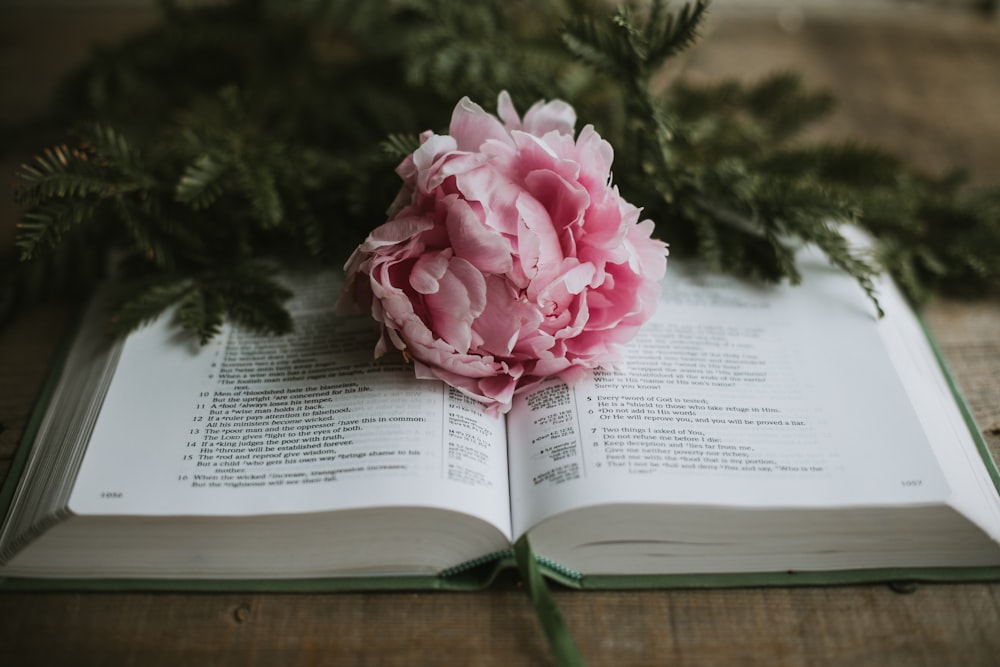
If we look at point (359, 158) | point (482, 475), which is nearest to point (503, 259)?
point (482, 475)

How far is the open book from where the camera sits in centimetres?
51

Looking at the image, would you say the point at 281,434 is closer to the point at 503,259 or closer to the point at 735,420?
the point at 503,259

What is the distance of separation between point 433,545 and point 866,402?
0.32 meters

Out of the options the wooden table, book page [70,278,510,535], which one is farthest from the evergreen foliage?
the wooden table

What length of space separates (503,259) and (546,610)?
219 mm

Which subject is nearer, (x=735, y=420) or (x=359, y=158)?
(x=735, y=420)

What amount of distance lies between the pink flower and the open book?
4cm

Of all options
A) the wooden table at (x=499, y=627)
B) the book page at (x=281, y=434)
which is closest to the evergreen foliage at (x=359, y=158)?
the book page at (x=281, y=434)

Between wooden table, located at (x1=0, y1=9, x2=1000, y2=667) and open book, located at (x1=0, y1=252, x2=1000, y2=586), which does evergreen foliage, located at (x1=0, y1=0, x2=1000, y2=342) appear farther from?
wooden table, located at (x1=0, y1=9, x2=1000, y2=667)

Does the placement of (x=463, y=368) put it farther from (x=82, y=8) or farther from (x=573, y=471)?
(x=82, y=8)

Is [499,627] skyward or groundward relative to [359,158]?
groundward

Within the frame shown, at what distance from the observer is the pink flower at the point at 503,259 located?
0.53 metres

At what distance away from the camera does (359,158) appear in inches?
29.1

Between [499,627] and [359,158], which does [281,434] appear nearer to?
[499,627]
